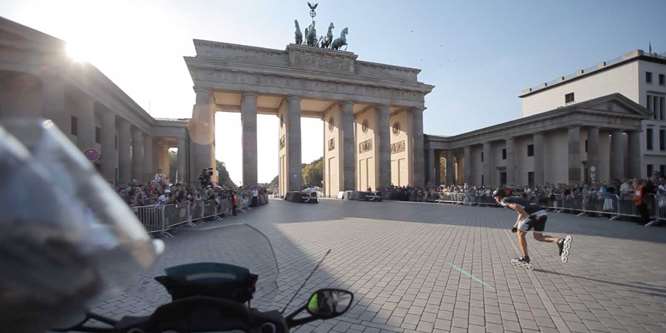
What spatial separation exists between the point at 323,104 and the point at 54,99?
32.7 m

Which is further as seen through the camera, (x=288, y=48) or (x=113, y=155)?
(x=288, y=48)

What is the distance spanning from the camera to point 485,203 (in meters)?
24.6

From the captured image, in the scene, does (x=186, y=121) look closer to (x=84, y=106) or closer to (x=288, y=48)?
(x=288, y=48)

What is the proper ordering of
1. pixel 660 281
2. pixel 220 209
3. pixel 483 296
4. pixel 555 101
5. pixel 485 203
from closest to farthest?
pixel 483 296
pixel 660 281
pixel 220 209
pixel 485 203
pixel 555 101

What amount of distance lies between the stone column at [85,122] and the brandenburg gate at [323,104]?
12.2m

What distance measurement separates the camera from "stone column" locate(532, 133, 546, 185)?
3350 cm

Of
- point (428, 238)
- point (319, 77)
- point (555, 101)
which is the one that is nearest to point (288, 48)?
point (319, 77)

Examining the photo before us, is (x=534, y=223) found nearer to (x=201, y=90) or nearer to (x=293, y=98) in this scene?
(x=201, y=90)

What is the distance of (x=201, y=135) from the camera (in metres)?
33.6

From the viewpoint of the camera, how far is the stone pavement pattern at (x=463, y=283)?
11.8 ft

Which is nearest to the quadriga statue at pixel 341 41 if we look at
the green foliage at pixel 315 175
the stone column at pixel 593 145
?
the stone column at pixel 593 145

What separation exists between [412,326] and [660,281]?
4.55 metres

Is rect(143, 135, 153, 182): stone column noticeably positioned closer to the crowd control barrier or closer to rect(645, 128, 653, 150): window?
the crowd control barrier

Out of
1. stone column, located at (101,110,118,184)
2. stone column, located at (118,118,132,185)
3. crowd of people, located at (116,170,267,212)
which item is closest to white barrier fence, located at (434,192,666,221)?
crowd of people, located at (116,170,267,212)
